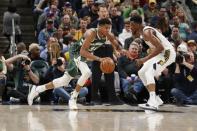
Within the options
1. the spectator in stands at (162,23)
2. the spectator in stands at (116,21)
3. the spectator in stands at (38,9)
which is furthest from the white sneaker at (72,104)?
the spectator in stands at (38,9)

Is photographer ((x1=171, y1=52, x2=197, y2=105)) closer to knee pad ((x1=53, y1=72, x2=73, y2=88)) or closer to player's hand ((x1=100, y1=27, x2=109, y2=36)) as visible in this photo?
player's hand ((x1=100, y1=27, x2=109, y2=36))

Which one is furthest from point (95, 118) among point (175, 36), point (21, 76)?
point (175, 36)

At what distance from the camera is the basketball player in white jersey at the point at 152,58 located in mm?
12461

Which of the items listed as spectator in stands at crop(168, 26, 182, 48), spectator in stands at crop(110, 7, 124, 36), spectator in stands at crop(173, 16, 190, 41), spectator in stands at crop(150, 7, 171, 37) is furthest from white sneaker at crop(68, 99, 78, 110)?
spectator in stands at crop(173, 16, 190, 41)

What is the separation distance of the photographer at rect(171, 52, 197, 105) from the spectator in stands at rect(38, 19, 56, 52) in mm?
3922

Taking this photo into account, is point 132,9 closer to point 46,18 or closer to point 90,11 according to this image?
point 90,11

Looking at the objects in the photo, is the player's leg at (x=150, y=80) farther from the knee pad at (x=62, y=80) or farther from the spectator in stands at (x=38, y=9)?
the spectator in stands at (x=38, y=9)

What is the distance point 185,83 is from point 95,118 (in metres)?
3.69

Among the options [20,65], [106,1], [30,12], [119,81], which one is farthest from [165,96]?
[30,12]

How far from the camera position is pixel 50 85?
13312 millimetres

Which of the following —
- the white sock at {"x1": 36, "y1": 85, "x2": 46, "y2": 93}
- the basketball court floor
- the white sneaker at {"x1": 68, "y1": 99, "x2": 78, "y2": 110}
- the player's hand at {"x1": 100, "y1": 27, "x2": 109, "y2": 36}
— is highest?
the player's hand at {"x1": 100, "y1": 27, "x2": 109, "y2": 36}

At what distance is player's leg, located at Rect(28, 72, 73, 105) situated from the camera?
43.3 ft

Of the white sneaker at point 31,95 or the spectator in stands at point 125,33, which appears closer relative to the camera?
the white sneaker at point 31,95

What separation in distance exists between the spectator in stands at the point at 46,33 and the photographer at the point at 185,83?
12.9 feet
